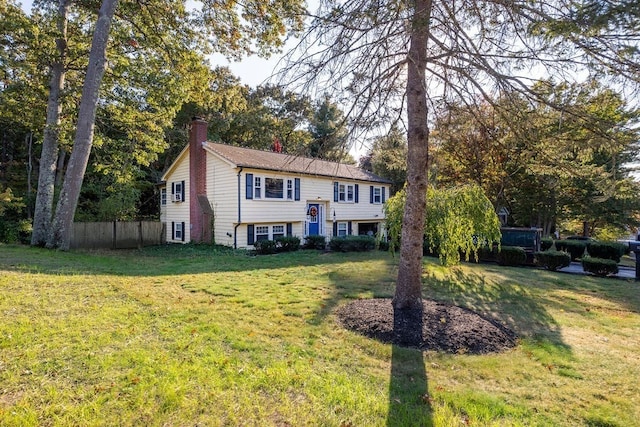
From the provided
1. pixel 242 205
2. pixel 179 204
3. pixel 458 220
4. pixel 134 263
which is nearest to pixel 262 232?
pixel 242 205

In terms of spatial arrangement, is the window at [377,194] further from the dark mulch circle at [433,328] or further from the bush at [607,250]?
the dark mulch circle at [433,328]

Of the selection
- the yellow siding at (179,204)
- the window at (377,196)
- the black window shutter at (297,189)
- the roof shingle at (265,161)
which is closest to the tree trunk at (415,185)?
the roof shingle at (265,161)

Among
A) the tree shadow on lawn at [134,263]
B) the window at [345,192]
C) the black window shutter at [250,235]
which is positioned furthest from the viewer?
the window at [345,192]

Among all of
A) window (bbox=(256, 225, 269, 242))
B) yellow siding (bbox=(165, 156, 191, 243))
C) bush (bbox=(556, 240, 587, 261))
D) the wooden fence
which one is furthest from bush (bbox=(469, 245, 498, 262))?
the wooden fence

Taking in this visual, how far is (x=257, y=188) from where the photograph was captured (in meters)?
17.3

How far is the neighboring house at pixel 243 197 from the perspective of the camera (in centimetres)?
1684

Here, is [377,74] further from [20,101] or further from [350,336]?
[20,101]

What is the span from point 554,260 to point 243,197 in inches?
514

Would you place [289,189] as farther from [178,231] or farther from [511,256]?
[511,256]

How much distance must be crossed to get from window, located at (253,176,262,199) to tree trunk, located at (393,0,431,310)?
1224 centimetres

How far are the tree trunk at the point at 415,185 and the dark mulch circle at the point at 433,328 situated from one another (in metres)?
0.36

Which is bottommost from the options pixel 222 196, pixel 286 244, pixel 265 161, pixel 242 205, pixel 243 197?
pixel 286 244

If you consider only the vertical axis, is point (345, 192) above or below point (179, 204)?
above

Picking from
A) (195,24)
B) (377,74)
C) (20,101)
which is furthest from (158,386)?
(20,101)
